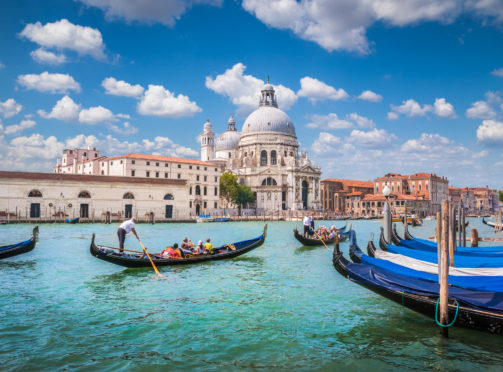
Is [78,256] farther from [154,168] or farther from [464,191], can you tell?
[464,191]

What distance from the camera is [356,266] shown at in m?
7.88

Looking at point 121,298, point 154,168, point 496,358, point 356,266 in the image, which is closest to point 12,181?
point 154,168

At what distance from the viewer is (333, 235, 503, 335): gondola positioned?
5648 mm

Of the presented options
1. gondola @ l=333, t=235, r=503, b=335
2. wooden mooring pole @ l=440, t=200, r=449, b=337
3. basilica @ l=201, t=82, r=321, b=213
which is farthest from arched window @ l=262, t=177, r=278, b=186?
wooden mooring pole @ l=440, t=200, r=449, b=337

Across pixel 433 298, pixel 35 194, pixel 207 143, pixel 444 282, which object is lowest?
pixel 433 298

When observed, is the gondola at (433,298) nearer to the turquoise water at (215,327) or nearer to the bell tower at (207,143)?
the turquoise water at (215,327)

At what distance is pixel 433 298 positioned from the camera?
620cm

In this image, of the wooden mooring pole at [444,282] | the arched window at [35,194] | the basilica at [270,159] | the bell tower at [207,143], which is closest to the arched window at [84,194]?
the arched window at [35,194]

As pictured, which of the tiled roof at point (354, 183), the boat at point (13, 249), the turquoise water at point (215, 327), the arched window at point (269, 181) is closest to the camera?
the turquoise water at point (215, 327)

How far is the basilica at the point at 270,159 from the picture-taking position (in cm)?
6328

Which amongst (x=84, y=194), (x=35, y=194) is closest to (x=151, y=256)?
(x=35, y=194)

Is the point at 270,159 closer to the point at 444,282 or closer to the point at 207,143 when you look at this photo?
the point at 207,143

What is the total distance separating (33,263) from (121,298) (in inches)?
223

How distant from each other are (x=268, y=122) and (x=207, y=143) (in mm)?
11914
